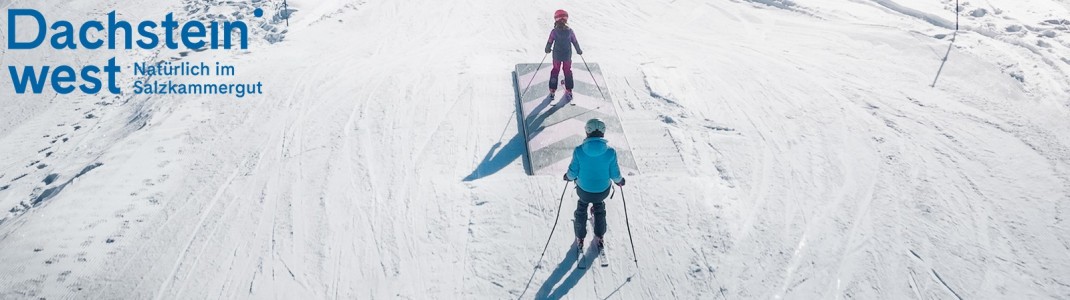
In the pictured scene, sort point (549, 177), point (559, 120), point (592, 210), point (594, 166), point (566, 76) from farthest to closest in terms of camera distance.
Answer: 1. point (566, 76)
2. point (559, 120)
3. point (549, 177)
4. point (592, 210)
5. point (594, 166)

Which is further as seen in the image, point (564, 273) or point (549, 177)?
point (549, 177)

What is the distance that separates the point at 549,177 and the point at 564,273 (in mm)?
1618

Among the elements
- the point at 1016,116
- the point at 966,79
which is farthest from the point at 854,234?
the point at 966,79

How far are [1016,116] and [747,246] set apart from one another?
5.49 metres

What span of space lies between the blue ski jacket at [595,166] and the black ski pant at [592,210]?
0.20 ft

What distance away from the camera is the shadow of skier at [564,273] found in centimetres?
525

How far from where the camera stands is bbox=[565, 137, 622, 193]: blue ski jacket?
491 cm

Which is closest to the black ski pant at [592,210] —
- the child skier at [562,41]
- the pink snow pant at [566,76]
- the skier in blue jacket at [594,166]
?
the skier in blue jacket at [594,166]

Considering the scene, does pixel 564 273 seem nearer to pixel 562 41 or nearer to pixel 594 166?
pixel 594 166

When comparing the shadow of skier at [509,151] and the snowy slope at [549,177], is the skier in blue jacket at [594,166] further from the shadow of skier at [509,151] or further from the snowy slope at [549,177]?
the shadow of skier at [509,151]

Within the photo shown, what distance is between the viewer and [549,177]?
22.5 ft

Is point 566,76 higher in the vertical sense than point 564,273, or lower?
higher

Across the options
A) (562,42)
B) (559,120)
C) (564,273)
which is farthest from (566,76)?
(564,273)

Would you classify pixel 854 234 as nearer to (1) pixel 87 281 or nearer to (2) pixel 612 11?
(1) pixel 87 281
